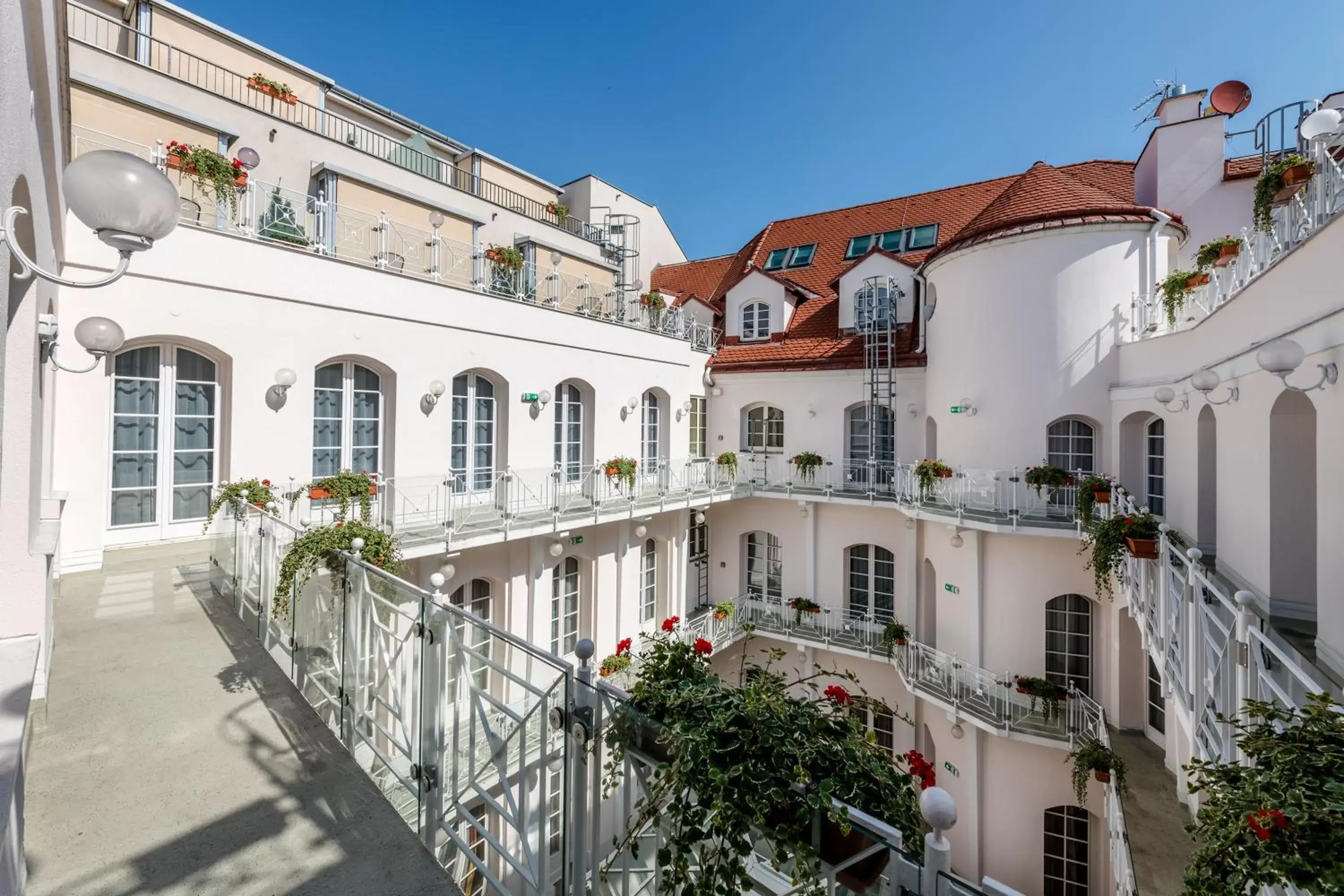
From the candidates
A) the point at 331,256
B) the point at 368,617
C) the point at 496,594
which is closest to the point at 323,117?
the point at 331,256

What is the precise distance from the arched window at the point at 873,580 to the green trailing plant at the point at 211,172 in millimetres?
13857

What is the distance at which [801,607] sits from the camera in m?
14.5

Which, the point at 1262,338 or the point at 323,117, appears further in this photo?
the point at 323,117

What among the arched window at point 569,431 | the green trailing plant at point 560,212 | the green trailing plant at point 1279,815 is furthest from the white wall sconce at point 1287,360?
the green trailing plant at point 560,212

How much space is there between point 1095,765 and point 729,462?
892cm

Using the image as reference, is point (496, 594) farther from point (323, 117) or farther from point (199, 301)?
point (323, 117)

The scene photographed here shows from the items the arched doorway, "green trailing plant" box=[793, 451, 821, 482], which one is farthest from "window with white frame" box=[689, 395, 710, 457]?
the arched doorway

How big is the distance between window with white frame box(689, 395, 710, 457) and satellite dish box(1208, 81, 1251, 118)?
12591 millimetres

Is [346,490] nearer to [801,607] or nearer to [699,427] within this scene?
[699,427]

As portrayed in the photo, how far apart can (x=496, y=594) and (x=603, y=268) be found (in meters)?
11.1

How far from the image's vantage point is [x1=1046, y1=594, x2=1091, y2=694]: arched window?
35.9 feet

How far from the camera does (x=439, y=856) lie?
3.43 m

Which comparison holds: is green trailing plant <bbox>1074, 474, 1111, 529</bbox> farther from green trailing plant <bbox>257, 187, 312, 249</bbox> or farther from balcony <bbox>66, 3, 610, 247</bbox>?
balcony <bbox>66, 3, 610, 247</bbox>

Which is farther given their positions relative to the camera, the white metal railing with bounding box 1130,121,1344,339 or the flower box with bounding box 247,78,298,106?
the flower box with bounding box 247,78,298,106
